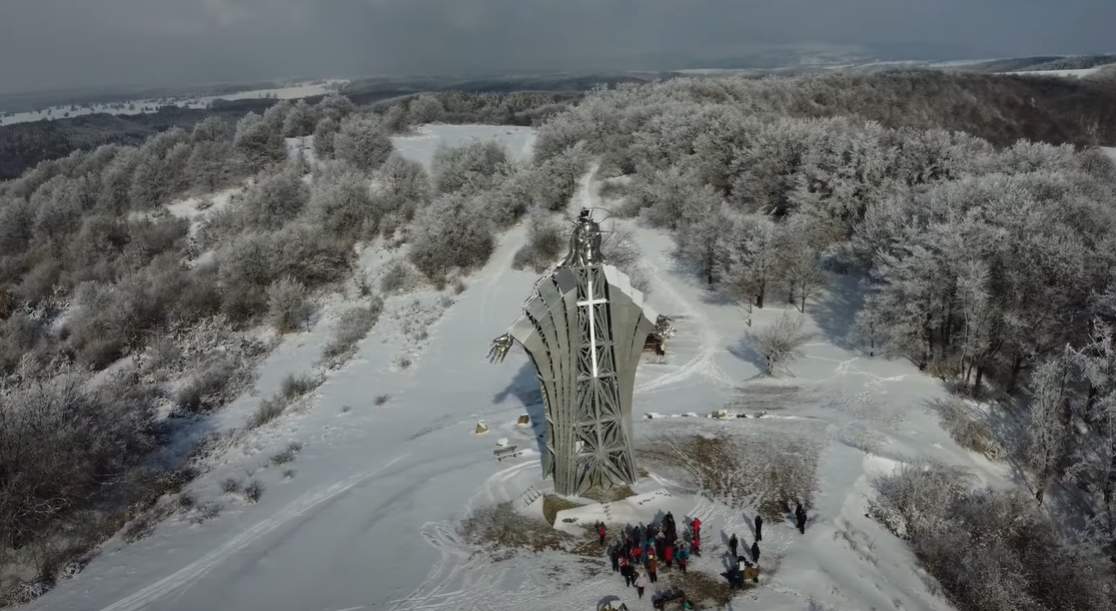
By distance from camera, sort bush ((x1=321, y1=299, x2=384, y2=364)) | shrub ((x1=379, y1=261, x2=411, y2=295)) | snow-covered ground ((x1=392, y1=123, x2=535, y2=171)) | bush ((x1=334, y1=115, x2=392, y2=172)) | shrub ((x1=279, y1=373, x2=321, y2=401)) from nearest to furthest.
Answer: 1. shrub ((x1=279, y1=373, x2=321, y2=401))
2. bush ((x1=321, y1=299, x2=384, y2=364))
3. shrub ((x1=379, y1=261, x2=411, y2=295))
4. bush ((x1=334, y1=115, x2=392, y2=172))
5. snow-covered ground ((x1=392, y1=123, x2=535, y2=171))

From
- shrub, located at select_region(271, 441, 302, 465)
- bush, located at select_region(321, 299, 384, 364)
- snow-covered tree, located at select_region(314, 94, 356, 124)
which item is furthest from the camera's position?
snow-covered tree, located at select_region(314, 94, 356, 124)

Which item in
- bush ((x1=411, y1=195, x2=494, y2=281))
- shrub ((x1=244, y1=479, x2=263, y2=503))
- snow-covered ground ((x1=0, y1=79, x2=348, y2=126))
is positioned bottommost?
shrub ((x1=244, y1=479, x2=263, y2=503))

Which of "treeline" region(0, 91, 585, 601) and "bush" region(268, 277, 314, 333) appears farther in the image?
"bush" region(268, 277, 314, 333)

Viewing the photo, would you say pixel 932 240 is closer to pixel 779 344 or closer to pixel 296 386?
pixel 779 344

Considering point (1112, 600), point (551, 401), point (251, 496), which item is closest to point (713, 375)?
point (551, 401)

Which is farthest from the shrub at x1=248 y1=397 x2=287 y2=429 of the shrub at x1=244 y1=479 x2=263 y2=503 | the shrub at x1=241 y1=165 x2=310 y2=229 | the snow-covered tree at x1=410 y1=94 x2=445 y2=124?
the snow-covered tree at x1=410 y1=94 x2=445 y2=124

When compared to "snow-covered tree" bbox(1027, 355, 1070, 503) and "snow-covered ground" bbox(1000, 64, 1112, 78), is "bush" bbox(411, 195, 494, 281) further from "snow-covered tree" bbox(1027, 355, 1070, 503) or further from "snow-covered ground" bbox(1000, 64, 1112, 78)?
"snow-covered ground" bbox(1000, 64, 1112, 78)

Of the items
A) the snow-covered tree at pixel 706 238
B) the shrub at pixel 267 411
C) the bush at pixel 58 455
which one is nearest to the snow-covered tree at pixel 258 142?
the shrub at pixel 267 411

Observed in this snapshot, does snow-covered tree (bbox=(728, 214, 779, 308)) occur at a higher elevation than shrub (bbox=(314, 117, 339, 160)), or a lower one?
lower
